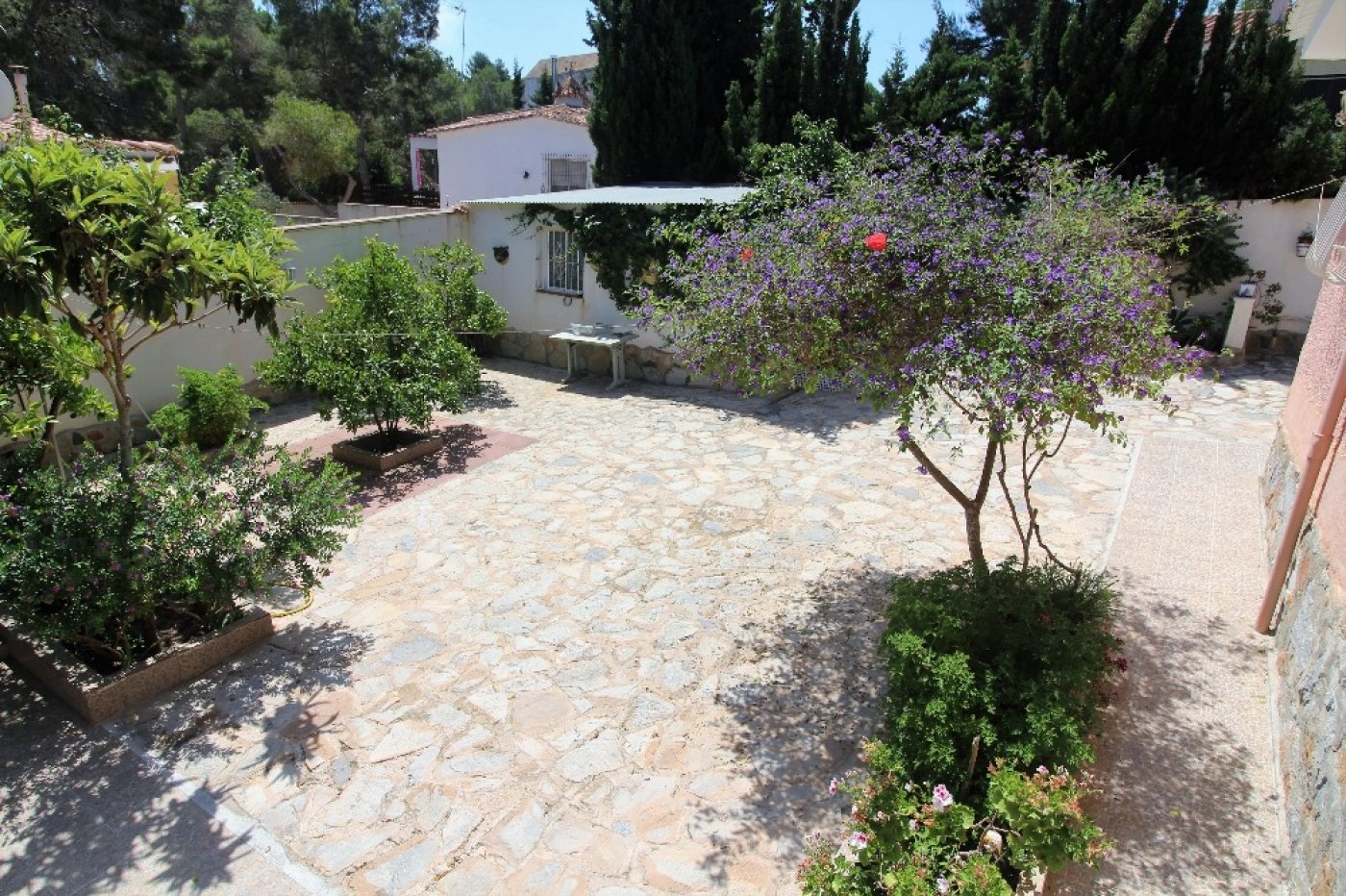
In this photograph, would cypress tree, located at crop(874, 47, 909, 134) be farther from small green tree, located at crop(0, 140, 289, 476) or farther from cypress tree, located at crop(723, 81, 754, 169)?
small green tree, located at crop(0, 140, 289, 476)

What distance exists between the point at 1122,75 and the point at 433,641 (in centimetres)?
1330

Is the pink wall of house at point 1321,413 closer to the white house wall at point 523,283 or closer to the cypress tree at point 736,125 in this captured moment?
the white house wall at point 523,283

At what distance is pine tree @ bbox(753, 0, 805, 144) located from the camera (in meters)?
15.3

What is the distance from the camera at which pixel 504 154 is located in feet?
74.9

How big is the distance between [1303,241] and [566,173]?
16936 millimetres

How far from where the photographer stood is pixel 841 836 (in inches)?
157

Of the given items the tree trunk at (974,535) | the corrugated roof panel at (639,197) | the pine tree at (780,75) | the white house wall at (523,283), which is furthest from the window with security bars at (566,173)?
the tree trunk at (974,535)

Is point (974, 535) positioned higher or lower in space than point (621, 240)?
lower

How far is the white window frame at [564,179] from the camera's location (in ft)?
73.3

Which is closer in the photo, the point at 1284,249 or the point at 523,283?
the point at 1284,249

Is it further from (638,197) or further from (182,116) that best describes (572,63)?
(638,197)

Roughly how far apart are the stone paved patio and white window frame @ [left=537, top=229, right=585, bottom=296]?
18.2 ft

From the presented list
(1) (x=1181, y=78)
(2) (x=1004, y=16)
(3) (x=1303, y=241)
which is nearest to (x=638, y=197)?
(1) (x=1181, y=78)

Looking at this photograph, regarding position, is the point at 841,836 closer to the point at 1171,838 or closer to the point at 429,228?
the point at 1171,838
